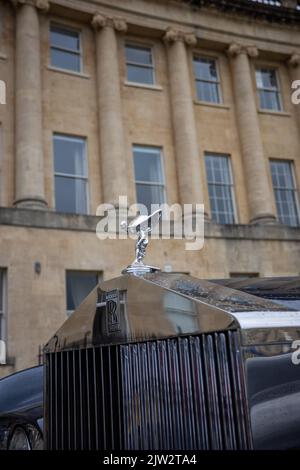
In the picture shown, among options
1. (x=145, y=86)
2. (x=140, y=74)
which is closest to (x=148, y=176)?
(x=145, y=86)

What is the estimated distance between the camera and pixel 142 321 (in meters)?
2.97

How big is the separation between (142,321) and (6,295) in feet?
33.3

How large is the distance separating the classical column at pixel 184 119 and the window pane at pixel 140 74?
747mm

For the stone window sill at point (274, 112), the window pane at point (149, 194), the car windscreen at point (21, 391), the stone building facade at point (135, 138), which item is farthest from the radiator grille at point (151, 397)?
the stone window sill at point (274, 112)

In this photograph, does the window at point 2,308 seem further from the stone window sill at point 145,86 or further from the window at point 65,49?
the stone window sill at point 145,86

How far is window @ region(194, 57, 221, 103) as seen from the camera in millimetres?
18562

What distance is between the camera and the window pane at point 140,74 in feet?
57.4

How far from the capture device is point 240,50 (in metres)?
18.7

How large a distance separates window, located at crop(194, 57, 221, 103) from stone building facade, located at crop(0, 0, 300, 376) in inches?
2.8

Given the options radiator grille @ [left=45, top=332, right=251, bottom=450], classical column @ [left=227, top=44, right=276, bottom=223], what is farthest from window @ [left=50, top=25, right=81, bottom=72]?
radiator grille @ [left=45, top=332, right=251, bottom=450]

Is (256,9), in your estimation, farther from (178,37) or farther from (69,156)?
(69,156)

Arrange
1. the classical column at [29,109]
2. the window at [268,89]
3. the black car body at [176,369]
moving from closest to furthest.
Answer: the black car body at [176,369] < the classical column at [29,109] < the window at [268,89]

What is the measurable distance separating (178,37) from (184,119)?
3195mm

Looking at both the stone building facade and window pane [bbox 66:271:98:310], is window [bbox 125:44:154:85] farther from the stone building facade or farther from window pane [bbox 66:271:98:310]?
window pane [bbox 66:271:98:310]
